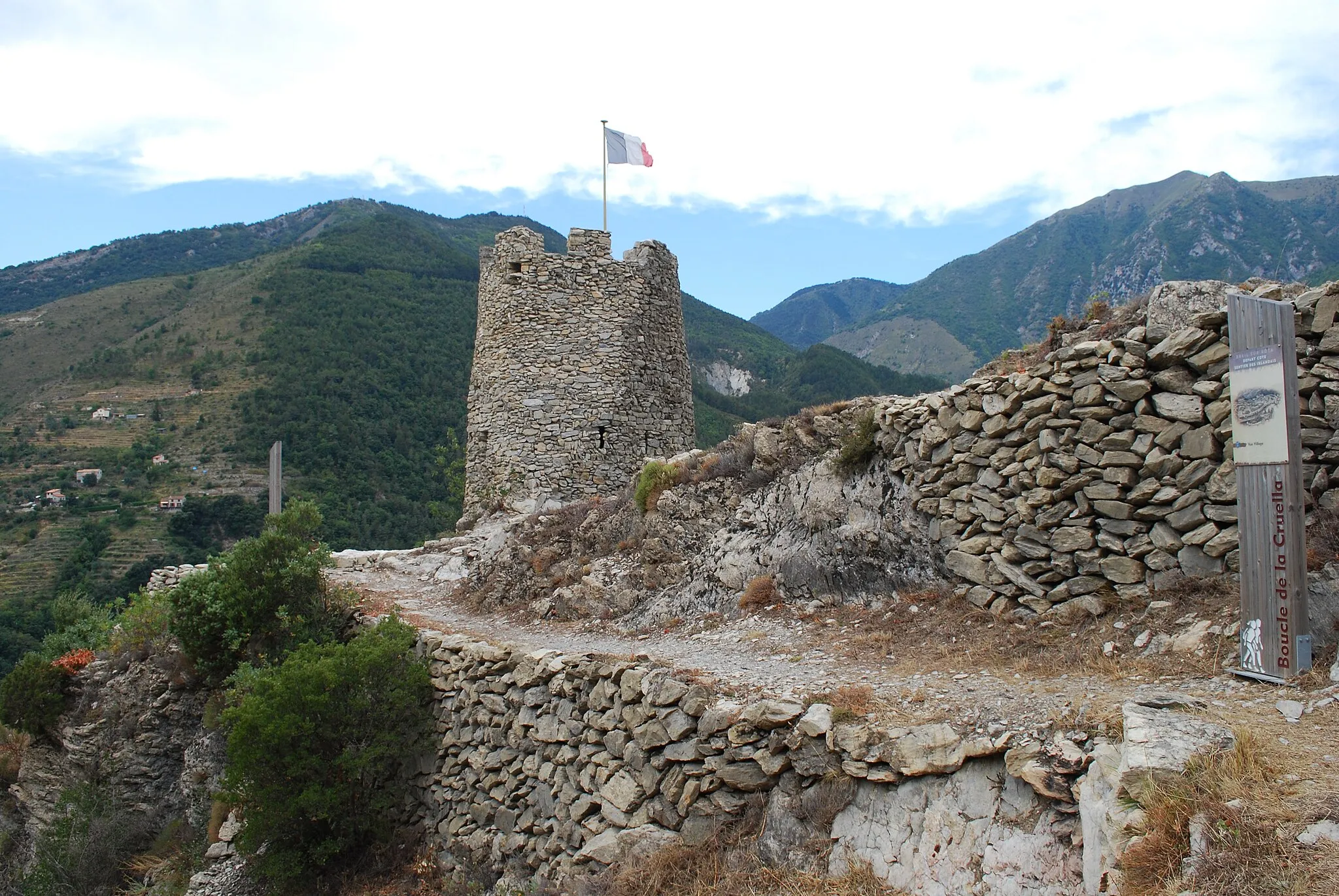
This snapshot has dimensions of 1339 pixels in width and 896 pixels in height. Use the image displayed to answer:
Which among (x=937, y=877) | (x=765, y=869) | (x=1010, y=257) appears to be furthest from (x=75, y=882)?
(x=1010, y=257)

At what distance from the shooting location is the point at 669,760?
5836 mm

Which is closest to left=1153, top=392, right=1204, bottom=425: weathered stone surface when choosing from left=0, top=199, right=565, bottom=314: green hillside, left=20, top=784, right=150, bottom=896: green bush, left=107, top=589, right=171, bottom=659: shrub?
left=107, top=589, right=171, bottom=659: shrub

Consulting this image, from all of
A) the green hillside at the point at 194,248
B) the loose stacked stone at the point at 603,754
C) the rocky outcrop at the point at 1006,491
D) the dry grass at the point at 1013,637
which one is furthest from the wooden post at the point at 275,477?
the green hillside at the point at 194,248

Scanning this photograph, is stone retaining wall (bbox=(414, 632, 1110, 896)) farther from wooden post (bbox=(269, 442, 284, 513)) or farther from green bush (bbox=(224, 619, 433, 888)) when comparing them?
wooden post (bbox=(269, 442, 284, 513))

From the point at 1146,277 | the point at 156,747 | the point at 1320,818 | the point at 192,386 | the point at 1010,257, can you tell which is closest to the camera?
the point at 1320,818

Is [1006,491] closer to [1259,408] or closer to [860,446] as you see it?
[860,446]

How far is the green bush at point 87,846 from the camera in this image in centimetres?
1102

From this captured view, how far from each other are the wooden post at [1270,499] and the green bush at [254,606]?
9627 millimetres

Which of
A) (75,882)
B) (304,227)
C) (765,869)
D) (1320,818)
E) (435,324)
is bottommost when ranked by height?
(75,882)

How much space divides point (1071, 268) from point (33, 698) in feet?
213

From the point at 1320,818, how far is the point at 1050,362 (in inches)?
154

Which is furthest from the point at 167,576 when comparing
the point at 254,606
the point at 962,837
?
the point at 962,837

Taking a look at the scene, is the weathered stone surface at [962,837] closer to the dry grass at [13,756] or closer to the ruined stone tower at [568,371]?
the ruined stone tower at [568,371]

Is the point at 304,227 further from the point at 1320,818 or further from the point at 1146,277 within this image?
the point at 1320,818
